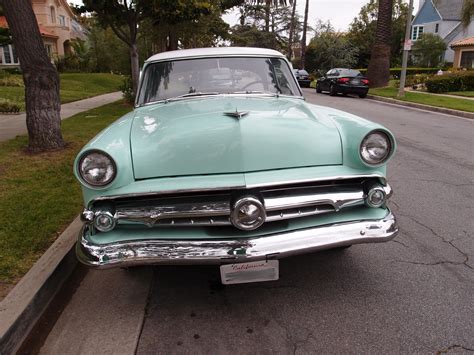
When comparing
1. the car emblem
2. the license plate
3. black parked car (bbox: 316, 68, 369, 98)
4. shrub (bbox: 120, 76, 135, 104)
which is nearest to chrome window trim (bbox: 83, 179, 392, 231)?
Answer: the license plate

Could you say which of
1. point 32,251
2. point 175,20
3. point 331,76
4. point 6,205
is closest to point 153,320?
point 32,251

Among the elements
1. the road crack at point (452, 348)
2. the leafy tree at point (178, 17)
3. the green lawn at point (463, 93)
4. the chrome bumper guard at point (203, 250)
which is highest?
the leafy tree at point (178, 17)

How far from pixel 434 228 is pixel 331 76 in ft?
56.1

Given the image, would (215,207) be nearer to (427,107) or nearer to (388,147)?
(388,147)

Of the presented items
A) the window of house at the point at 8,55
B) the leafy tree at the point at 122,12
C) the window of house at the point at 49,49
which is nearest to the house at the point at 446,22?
the window of house at the point at 49,49

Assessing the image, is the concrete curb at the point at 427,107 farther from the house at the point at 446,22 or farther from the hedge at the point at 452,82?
the house at the point at 446,22

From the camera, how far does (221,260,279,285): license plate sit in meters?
2.51

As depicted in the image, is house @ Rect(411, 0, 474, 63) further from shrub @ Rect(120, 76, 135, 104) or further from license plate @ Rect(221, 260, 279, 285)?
license plate @ Rect(221, 260, 279, 285)

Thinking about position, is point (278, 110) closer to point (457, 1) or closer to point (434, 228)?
point (434, 228)

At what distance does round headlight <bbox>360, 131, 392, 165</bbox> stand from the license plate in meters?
0.90

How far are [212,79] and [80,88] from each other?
19.3m

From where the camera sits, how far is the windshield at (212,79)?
12.9 ft

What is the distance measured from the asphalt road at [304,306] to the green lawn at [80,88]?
1427cm


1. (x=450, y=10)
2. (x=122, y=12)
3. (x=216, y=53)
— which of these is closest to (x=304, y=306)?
(x=216, y=53)
